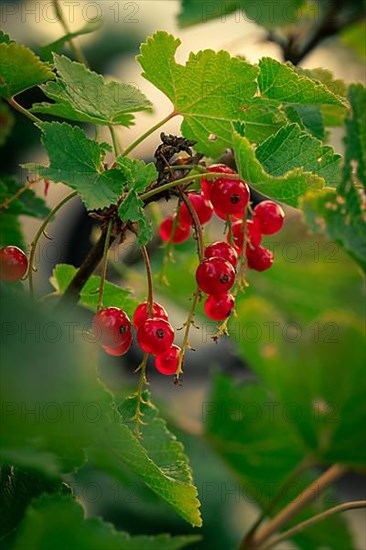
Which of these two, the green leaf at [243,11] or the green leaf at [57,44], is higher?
the green leaf at [57,44]

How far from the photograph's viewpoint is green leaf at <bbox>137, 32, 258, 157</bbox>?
67 centimetres

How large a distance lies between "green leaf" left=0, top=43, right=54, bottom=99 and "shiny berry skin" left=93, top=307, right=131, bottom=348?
19 centimetres

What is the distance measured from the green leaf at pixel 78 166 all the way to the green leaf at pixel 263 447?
67 cm

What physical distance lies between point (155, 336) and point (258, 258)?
0.14 meters

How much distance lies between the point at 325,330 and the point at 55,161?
585 mm

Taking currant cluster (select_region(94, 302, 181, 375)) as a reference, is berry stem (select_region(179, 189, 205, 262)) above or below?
above

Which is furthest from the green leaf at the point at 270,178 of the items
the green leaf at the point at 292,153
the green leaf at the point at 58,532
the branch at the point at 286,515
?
the branch at the point at 286,515

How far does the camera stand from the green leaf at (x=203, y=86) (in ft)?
2.21

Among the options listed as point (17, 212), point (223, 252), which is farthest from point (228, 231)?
point (17, 212)

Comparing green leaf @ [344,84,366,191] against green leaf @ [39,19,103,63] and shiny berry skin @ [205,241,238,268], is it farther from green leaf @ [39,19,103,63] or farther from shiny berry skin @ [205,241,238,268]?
green leaf @ [39,19,103,63]

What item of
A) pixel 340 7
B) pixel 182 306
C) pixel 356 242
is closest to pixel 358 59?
pixel 340 7

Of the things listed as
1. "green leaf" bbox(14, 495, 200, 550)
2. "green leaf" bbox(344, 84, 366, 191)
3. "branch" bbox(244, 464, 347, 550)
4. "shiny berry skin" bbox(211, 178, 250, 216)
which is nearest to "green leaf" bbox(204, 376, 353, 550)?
"branch" bbox(244, 464, 347, 550)

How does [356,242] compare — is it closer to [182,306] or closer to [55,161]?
[55,161]

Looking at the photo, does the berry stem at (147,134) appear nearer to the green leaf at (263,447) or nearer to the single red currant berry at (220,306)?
the single red currant berry at (220,306)
